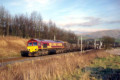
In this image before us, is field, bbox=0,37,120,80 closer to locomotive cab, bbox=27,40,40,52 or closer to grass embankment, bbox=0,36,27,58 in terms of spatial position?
locomotive cab, bbox=27,40,40,52

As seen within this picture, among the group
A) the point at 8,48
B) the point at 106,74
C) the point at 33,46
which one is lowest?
the point at 106,74

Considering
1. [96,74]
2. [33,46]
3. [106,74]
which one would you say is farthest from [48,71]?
[33,46]

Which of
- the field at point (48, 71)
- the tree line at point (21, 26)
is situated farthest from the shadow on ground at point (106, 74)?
the tree line at point (21, 26)

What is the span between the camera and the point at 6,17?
4506cm

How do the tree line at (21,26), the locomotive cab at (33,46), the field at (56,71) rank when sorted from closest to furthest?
the field at (56,71)
the locomotive cab at (33,46)
the tree line at (21,26)

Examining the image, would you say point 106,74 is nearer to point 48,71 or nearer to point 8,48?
point 48,71

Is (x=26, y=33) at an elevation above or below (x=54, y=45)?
above

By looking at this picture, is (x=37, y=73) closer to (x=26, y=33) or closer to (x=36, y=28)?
(x=26, y=33)

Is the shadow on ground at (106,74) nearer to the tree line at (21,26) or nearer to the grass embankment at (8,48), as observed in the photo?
the grass embankment at (8,48)

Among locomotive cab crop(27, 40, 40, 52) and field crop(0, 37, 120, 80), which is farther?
locomotive cab crop(27, 40, 40, 52)

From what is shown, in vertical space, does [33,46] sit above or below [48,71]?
above

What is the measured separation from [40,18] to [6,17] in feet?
53.0

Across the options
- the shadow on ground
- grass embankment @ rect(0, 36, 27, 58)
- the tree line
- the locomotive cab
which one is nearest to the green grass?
the shadow on ground

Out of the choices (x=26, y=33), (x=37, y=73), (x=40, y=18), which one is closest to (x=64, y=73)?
(x=37, y=73)
